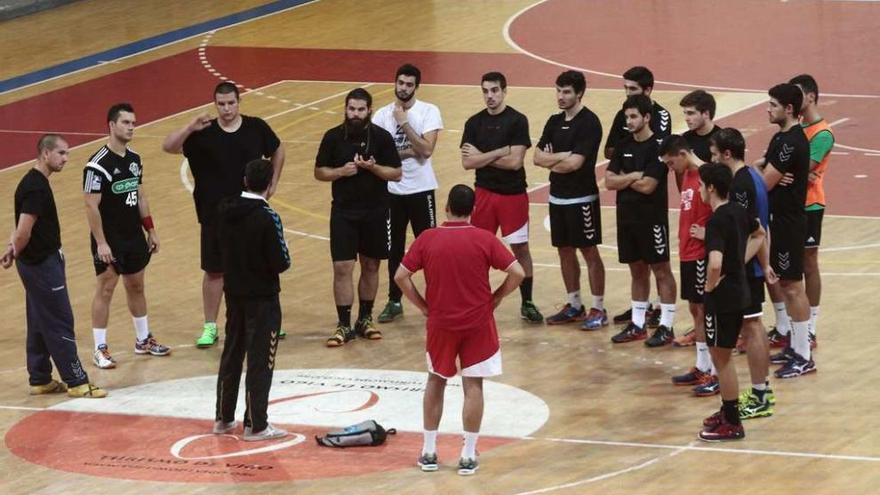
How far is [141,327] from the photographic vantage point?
15664mm

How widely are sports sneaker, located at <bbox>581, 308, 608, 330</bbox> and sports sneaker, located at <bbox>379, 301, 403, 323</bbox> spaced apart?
1.74 meters

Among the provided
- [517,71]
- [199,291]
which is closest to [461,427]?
[199,291]

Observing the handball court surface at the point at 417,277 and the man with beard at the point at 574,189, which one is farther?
the man with beard at the point at 574,189

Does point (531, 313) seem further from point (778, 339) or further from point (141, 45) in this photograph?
point (141, 45)

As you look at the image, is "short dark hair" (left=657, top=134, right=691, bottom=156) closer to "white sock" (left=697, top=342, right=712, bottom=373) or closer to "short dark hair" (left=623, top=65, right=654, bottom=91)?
"short dark hair" (left=623, top=65, right=654, bottom=91)

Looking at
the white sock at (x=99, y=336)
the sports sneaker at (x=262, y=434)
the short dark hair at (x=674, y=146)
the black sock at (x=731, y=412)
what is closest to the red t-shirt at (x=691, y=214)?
the short dark hair at (x=674, y=146)

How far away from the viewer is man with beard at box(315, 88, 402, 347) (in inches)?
623

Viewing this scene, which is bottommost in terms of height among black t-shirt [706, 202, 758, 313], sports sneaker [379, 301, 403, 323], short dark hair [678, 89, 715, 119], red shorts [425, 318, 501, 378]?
sports sneaker [379, 301, 403, 323]

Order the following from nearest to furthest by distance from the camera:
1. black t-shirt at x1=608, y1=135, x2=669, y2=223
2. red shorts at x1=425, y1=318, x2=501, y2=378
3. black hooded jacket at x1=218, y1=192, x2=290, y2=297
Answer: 1. red shorts at x1=425, y1=318, x2=501, y2=378
2. black hooded jacket at x1=218, y1=192, x2=290, y2=297
3. black t-shirt at x1=608, y1=135, x2=669, y2=223

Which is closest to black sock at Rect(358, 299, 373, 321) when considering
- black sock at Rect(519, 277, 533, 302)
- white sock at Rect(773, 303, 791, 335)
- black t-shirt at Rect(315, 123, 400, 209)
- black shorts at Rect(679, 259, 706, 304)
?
black t-shirt at Rect(315, 123, 400, 209)

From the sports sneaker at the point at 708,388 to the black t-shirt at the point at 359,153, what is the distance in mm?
3479

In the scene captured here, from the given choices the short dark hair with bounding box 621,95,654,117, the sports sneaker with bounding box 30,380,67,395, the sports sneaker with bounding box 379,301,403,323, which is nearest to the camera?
the sports sneaker with bounding box 30,380,67,395

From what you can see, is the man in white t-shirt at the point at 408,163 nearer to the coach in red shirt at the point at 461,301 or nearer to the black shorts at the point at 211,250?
the black shorts at the point at 211,250

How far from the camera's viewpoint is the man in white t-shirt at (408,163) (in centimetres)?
1627
